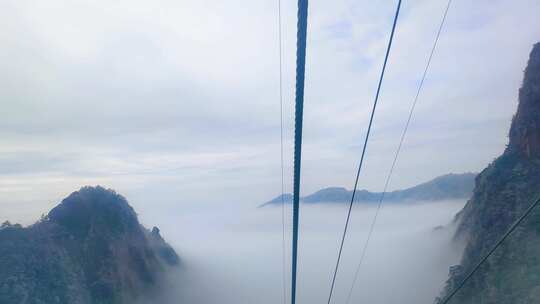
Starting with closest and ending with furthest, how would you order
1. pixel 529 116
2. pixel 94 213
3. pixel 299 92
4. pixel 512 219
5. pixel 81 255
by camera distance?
pixel 299 92 < pixel 512 219 < pixel 529 116 < pixel 81 255 < pixel 94 213

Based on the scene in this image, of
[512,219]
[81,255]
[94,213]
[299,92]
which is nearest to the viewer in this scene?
[299,92]

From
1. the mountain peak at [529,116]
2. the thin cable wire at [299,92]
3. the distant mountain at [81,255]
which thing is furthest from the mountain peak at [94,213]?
the thin cable wire at [299,92]

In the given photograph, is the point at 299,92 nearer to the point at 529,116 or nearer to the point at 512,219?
the point at 512,219

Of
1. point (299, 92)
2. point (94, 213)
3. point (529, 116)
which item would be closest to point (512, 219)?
point (529, 116)

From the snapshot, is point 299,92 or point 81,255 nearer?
point 299,92

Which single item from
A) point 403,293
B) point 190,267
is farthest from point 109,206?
point 403,293

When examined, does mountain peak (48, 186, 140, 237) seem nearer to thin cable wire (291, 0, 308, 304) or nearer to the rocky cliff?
the rocky cliff

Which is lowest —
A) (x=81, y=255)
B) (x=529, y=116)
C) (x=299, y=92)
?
(x=81, y=255)

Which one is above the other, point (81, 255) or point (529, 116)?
point (529, 116)
